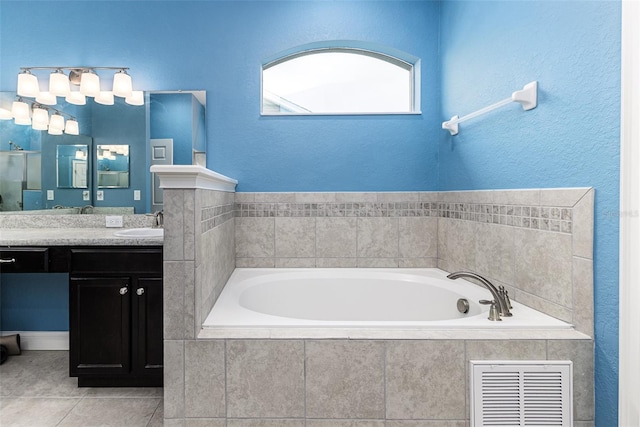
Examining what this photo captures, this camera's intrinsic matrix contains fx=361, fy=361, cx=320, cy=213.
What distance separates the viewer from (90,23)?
248cm

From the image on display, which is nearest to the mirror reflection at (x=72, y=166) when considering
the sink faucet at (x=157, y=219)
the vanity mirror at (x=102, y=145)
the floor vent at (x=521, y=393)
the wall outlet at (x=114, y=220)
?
the vanity mirror at (x=102, y=145)

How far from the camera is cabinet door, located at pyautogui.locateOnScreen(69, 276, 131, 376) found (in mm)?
1971

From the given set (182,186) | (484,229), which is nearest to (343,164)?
(484,229)

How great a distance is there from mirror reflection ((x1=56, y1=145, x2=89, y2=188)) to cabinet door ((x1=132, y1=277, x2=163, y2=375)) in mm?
1076

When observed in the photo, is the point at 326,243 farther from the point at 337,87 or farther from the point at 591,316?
the point at 591,316

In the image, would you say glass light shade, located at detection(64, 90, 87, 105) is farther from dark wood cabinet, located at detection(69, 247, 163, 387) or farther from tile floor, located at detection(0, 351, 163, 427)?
tile floor, located at detection(0, 351, 163, 427)

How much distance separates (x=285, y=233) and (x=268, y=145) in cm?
62

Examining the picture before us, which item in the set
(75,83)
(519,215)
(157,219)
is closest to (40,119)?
(75,83)

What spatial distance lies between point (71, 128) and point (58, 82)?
1.01ft

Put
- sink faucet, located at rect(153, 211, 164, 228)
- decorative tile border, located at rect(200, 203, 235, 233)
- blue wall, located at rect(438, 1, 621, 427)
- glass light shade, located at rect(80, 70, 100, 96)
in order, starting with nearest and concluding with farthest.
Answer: blue wall, located at rect(438, 1, 621, 427)
decorative tile border, located at rect(200, 203, 235, 233)
glass light shade, located at rect(80, 70, 100, 96)
sink faucet, located at rect(153, 211, 164, 228)

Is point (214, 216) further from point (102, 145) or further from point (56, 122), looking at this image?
point (56, 122)

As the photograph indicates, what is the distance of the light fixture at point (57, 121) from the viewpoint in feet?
8.27

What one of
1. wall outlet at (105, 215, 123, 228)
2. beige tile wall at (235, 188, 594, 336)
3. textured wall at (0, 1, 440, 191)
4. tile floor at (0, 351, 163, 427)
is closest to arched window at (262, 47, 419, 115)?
textured wall at (0, 1, 440, 191)

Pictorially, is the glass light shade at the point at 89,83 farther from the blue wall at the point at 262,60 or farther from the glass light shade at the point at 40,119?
the glass light shade at the point at 40,119
